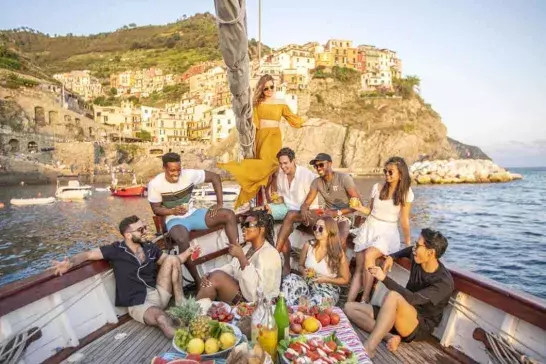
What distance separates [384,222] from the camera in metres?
4.34

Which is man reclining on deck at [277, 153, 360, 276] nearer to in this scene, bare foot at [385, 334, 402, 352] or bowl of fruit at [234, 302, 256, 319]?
bare foot at [385, 334, 402, 352]

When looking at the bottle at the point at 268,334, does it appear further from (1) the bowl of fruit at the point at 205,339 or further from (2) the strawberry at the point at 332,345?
(2) the strawberry at the point at 332,345

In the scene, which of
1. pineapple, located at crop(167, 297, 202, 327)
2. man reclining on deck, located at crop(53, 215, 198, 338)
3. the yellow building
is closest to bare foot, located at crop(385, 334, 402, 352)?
pineapple, located at crop(167, 297, 202, 327)

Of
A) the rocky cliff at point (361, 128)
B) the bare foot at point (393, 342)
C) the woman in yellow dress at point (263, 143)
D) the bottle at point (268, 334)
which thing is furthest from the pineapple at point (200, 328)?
the rocky cliff at point (361, 128)

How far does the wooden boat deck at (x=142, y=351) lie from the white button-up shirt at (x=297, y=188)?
2098 millimetres

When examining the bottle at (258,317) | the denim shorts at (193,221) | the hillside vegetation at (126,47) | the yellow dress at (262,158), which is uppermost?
the hillside vegetation at (126,47)

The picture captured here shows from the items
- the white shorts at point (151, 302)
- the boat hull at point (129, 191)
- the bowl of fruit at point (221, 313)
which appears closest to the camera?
the bowl of fruit at point (221, 313)

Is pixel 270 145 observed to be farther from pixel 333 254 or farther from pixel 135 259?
pixel 135 259

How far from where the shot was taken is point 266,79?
5.29 metres

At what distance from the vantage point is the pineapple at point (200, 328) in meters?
2.63

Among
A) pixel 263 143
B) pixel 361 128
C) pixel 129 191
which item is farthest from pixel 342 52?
pixel 263 143

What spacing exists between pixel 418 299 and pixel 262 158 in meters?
2.98

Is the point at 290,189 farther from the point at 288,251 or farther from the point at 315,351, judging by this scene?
the point at 315,351

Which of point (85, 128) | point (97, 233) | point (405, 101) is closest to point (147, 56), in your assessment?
point (85, 128)
